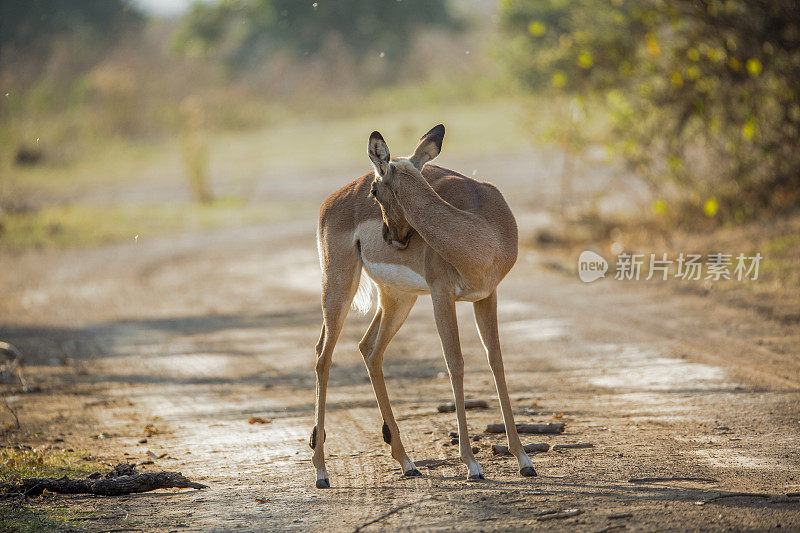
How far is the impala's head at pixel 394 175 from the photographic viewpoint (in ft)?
17.8

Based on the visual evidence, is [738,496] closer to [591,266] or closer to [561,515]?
[561,515]

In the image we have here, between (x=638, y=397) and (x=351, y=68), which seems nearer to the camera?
(x=638, y=397)

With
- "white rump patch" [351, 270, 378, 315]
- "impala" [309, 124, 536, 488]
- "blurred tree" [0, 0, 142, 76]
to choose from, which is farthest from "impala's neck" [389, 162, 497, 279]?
"blurred tree" [0, 0, 142, 76]

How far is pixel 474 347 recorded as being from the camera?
31.1 feet

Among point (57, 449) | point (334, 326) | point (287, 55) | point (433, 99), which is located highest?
point (287, 55)

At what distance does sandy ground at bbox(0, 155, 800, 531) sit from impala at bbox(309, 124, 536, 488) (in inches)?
15.8

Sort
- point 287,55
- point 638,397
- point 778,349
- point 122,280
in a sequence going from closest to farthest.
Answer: point 638,397 → point 778,349 → point 122,280 → point 287,55

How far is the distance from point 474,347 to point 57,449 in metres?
4.33

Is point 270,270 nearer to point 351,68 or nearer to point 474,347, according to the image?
point 474,347

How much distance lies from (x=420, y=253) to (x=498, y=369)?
86 centimetres

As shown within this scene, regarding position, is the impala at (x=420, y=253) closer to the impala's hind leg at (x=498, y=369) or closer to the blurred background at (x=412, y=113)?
the impala's hind leg at (x=498, y=369)

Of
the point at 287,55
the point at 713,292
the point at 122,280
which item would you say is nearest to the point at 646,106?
the point at 713,292

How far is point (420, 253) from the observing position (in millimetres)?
5668

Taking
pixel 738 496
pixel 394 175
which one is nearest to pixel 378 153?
pixel 394 175
